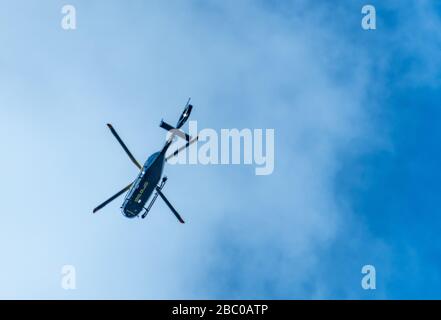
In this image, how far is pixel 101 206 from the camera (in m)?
54.9

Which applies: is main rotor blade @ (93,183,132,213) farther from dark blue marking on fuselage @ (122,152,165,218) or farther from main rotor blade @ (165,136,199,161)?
main rotor blade @ (165,136,199,161)

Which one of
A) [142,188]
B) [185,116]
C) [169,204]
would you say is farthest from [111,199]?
[185,116]

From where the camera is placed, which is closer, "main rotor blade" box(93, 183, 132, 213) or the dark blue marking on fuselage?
the dark blue marking on fuselage

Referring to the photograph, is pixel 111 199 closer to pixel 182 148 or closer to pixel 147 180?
pixel 147 180

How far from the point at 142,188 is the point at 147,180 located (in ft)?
3.29

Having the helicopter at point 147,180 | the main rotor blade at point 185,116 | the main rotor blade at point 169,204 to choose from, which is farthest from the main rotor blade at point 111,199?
the main rotor blade at point 185,116

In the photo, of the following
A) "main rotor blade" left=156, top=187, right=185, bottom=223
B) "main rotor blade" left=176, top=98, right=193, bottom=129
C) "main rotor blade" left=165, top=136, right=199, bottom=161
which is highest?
"main rotor blade" left=176, top=98, right=193, bottom=129

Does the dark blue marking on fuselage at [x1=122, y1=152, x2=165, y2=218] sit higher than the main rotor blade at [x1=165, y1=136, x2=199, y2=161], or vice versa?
the main rotor blade at [x1=165, y1=136, x2=199, y2=161]

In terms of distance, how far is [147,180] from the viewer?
175 feet

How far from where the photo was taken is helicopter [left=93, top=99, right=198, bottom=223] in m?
53.0

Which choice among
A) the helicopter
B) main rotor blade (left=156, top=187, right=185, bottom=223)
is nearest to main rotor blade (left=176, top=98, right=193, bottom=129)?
the helicopter
